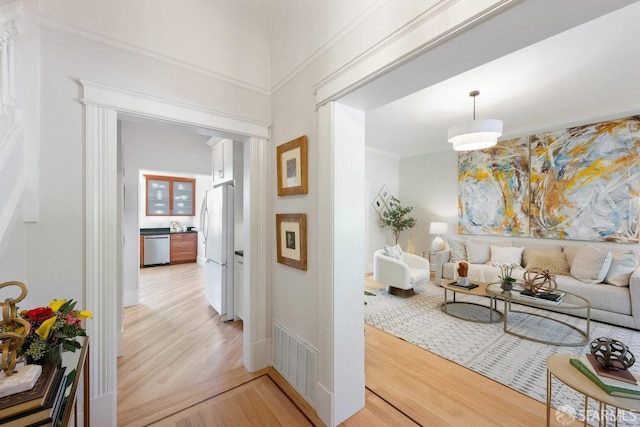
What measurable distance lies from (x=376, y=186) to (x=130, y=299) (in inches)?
199

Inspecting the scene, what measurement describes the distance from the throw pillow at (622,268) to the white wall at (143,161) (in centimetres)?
588

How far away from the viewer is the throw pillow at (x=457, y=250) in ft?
15.5

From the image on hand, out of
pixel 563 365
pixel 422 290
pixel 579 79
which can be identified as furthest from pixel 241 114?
pixel 422 290

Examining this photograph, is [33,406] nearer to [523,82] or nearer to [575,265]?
[523,82]

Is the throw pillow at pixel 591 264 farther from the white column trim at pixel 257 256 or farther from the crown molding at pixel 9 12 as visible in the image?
the crown molding at pixel 9 12

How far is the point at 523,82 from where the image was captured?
9.46ft

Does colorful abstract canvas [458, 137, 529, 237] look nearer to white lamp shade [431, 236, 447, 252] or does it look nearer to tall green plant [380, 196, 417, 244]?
white lamp shade [431, 236, 447, 252]

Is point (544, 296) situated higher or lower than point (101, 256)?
lower

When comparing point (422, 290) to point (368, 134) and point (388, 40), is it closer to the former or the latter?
point (368, 134)

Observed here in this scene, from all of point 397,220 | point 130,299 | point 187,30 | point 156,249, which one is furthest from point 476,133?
point 156,249

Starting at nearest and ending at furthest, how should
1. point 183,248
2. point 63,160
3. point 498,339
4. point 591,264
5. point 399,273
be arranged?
1. point 63,160
2. point 498,339
3. point 591,264
4. point 399,273
5. point 183,248

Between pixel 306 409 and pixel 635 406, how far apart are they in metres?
1.71

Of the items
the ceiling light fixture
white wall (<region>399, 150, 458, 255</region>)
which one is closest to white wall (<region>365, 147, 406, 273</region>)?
white wall (<region>399, 150, 458, 255</region>)

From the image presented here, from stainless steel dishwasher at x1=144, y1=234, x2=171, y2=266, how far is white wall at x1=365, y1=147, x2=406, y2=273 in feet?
16.9
